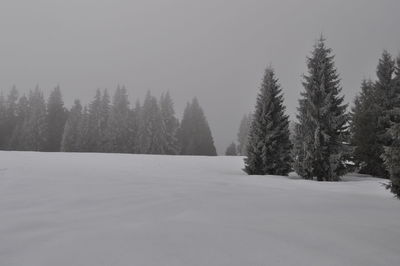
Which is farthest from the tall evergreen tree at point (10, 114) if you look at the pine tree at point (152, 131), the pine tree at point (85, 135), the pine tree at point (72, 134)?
the pine tree at point (152, 131)

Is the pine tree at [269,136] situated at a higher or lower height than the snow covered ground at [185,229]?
higher

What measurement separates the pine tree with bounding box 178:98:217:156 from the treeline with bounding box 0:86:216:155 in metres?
0.21

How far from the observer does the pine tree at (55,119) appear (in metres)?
55.1

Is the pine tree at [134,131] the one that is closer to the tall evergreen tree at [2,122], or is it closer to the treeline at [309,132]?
the tall evergreen tree at [2,122]

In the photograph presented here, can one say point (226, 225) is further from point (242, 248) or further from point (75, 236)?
point (75, 236)

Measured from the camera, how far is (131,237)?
12.6 ft

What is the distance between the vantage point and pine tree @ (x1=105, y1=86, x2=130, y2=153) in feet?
160

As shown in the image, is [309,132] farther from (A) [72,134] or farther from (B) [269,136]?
(A) [72,134]

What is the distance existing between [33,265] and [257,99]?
17866 millimetres

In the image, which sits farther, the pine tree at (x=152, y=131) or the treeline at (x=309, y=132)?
the pine tree at (x=152, y=131)

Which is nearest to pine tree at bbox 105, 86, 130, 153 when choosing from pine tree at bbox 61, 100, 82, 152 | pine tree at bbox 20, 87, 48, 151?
pine tree at bbox 61, 100, 82, 152

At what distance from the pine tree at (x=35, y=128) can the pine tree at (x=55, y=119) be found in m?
2.58

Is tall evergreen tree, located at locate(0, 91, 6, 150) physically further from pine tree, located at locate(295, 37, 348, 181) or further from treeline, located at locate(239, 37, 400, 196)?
pine tree, located at locate(295, 37, 348, 181)

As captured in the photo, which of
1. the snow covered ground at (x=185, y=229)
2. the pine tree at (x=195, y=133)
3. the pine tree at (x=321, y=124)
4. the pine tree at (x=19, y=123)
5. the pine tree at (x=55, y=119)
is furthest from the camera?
the pine tree at (x=195, y=133)
